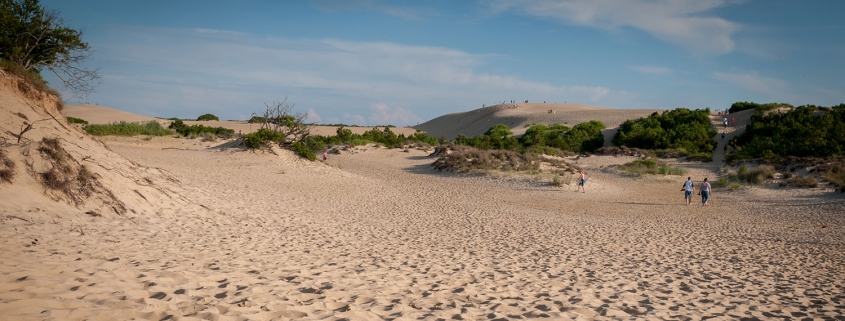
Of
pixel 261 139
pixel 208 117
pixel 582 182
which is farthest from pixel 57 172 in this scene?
pixel 208 117

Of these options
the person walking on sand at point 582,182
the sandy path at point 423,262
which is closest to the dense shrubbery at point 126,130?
the sandy path at point 423,262

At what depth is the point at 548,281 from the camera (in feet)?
22.4

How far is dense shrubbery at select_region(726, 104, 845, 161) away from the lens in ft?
91.9

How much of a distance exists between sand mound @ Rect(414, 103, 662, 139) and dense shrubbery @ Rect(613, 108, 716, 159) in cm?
391

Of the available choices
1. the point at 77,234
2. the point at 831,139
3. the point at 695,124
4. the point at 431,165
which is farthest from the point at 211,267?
the point at 695,124

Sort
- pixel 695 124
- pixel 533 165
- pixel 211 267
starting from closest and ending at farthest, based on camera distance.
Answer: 1. pixel 211 267
2. pixel 533 165
3. pixel 695 124

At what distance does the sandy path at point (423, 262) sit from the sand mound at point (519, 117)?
35.4 metres

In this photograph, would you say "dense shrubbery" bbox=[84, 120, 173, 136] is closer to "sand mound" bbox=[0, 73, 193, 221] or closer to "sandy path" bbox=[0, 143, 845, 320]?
"sandy path" bbox=[0, 143, 845, 320]

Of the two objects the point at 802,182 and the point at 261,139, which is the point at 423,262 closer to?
the point at 261,139

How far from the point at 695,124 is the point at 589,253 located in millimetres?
38669

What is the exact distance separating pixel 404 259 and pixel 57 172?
664 cm

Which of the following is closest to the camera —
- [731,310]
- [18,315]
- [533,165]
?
[18,315]

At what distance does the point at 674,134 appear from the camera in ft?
129

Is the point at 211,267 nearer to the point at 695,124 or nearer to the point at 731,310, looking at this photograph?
the point at 731,310
